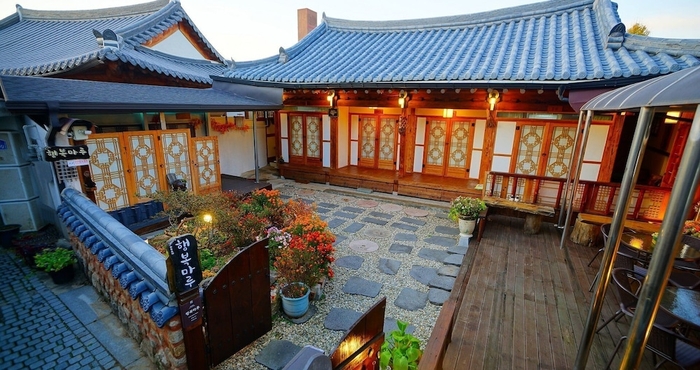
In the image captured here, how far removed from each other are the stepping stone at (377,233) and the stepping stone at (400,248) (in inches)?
21.3

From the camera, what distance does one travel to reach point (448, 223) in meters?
8.23

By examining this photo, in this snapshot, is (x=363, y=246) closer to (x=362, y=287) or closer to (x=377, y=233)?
(x=377, y=233)

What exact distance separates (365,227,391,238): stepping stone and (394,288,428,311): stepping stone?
223 cm

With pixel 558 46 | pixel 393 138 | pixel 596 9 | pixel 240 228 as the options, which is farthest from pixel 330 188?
pixel 596 9

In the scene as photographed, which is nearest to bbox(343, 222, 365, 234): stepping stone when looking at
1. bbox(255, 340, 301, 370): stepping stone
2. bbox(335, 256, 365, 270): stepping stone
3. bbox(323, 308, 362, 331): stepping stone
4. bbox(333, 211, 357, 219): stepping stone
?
bbox(333, 211, 357, 219): stepping stone

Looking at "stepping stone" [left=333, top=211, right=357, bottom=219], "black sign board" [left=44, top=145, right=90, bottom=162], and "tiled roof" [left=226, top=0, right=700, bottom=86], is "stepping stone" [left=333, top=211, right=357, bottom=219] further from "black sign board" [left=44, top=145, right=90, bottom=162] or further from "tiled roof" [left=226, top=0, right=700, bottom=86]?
"black sign board" [left=44, top=145, right=90, bottom=162]

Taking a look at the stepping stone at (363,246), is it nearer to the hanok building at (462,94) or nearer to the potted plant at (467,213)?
the potted plant at (467,213)

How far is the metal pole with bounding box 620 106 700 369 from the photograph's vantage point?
4.83ft

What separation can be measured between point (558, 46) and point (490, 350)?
8.55 metres

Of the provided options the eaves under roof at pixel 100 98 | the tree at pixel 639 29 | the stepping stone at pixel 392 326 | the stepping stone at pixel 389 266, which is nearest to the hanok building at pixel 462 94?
the eaves under roof at pixel 100 98

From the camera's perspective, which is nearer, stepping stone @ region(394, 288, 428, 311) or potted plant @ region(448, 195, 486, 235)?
stepping stone @ region(394, 288, 428, 311)

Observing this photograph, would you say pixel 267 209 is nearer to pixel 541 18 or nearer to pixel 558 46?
pixel 558 46

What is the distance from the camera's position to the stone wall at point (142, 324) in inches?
127

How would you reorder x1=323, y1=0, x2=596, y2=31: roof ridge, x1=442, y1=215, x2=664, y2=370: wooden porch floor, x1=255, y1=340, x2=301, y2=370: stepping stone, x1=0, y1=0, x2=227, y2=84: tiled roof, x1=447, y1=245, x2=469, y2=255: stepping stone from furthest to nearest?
1. x1=323, y1=0, x2=596, y2=31: roof ridge
2. x1=0, y1=0, x2=227, y2=84: tiled roof
3. x1=447, y1=245, x2=469, y2=255: stepping stone
4. x1=255, y1=340, x2=301, y2=370: stepping stone
5. x1=442, y1=215, x2=664, y2=370: wooden porch floor
